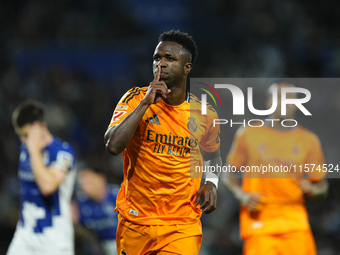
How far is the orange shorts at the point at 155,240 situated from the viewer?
297 cm

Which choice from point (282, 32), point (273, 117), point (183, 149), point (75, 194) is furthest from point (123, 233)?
point (282, 32)

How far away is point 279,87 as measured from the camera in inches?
199

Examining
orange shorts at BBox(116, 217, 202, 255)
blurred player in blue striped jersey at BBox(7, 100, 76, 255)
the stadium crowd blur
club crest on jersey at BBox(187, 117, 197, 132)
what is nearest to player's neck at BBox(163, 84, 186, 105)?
club crest on jersey at BBox(187, 117, 197, 132)

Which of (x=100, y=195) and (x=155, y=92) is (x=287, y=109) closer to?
(x=155, y=92)

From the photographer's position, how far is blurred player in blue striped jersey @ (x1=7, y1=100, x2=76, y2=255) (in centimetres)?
454

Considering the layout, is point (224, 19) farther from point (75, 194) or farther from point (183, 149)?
point (183, 149)

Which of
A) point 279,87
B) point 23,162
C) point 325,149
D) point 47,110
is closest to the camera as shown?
point 23,162

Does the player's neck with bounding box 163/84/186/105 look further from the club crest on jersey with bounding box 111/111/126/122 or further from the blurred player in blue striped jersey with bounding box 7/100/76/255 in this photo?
the blurred player in blue striped jersey with bounding box 7/100/76/255

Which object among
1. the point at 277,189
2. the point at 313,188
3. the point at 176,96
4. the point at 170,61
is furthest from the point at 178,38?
the point at 313,188

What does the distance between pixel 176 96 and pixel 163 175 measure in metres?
0.63

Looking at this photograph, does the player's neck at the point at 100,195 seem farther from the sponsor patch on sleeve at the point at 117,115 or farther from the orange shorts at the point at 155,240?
the sponsor patch on sleeve at the point at 117,115

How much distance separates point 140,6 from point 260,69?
13.3 ft

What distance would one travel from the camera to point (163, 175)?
303 cm

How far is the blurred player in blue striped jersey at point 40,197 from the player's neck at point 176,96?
1912 millimetres
